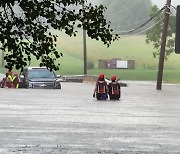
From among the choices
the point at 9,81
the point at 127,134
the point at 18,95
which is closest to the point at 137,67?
the point at 9,81

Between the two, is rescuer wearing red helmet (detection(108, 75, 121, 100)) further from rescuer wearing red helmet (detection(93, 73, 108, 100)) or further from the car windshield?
the car windshield

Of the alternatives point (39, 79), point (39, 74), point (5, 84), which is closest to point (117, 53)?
point (5, 84)

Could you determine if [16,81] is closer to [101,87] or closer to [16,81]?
[16,81]

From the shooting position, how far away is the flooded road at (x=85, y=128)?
1414 cm

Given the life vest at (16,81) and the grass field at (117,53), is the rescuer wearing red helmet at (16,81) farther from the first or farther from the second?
the grass field at (117,53)

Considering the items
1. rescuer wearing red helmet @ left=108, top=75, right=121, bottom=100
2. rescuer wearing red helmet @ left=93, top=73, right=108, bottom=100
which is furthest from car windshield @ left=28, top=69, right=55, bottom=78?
rescuer wearing red helmet @ left=93, top=73, right=108, bottom=100

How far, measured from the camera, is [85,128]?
58.7 ft

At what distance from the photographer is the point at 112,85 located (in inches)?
1188

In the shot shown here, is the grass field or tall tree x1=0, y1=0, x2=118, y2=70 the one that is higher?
tall tree x1=0, y1=0, x2=118, y2=70

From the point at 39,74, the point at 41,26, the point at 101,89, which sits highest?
the point at 41,26

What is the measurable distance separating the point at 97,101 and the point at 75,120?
946 cm

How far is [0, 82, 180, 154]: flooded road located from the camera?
14141 mm

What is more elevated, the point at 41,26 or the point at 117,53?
the point at 41,26

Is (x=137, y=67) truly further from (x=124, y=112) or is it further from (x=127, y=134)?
(x=127, y=134)
